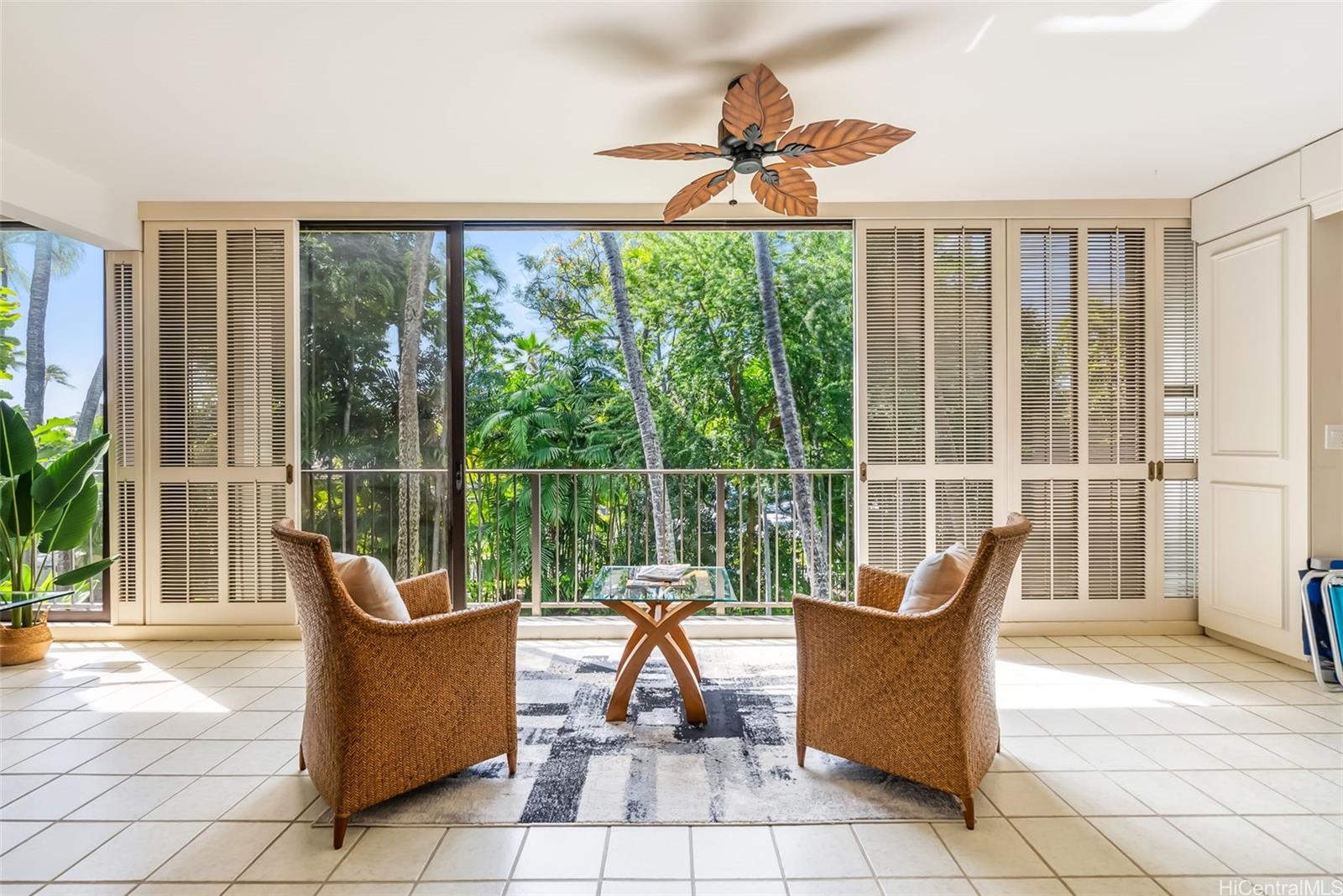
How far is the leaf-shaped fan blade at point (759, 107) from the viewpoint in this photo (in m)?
2.14

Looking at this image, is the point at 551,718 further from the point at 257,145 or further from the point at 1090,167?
the point at 1090,167

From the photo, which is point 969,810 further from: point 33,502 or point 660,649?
point 33,502

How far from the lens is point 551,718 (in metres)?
2.81

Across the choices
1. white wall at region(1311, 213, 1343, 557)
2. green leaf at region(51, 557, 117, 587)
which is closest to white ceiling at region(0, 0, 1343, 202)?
white wall at region(1311, 213, 1343, 557)

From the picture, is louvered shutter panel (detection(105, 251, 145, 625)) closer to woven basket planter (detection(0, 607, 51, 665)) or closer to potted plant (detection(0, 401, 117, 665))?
potted plant (detection(0, 401, 117, 665))

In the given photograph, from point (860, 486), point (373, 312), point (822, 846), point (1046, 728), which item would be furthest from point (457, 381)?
point (1046, 728)

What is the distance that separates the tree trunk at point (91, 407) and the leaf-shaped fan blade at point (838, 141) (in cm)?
415

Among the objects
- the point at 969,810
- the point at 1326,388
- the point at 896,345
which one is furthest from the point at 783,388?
the point at 969,810

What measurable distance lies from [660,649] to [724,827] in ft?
2.68

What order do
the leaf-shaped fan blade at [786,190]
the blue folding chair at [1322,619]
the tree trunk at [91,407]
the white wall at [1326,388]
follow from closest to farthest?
the leaf-shaped fan blade at [786,190], the blue folding chair at [1322,619], the white wall at [1326,388], the tree trunk at [91,407]

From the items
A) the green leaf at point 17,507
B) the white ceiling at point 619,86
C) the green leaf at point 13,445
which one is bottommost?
the green leaf at point 17,507

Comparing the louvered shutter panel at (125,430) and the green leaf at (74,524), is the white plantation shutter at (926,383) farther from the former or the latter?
the green leaf at (74,524)

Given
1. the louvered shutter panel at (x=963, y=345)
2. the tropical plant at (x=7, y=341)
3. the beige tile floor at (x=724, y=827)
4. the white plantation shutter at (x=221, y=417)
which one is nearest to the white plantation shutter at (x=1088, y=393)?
the louvered shutter panel at (x=963, y=345)

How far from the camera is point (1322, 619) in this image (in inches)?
124
